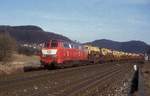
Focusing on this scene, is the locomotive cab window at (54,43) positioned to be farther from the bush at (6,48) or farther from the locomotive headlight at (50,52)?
the bush at (6,48)

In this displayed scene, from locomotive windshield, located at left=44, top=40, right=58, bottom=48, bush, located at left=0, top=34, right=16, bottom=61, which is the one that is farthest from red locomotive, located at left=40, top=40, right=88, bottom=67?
bush, located at left=0, top=34, right=16, bottom=61

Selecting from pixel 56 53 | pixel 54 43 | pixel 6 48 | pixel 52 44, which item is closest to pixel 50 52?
pixel 56 53

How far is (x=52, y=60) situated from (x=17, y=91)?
70.9ft

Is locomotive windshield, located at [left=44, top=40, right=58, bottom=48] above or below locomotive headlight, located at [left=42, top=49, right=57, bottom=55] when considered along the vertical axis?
above

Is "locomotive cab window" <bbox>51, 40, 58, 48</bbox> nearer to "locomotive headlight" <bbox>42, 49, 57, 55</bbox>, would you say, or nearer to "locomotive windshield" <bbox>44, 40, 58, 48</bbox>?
"locomotive windshield" <bbox>44, 40, 58, 48</bbox>

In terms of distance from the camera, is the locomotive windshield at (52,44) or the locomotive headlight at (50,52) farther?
the locomotive windshield at (52,44)

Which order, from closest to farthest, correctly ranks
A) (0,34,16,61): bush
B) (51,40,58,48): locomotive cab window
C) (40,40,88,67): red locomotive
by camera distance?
(40,40,88,67): red locomotive, (51,40,58,48): locomotive cab window, (0,34,16,61): bush

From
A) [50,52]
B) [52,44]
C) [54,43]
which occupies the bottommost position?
[50,52]

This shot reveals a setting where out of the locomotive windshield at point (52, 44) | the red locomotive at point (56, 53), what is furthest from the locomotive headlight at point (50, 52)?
the locomotive windshield at point (52, 44)

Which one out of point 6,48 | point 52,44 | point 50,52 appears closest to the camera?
point 50,52

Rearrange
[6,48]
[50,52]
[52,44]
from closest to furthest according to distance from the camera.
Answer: [50,52] → [52,44] → [6,48]

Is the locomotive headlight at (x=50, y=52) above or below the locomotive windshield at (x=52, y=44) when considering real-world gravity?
below

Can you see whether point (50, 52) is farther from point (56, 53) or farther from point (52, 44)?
point (52, 44)

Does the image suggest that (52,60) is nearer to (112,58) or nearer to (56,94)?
(56,94)
